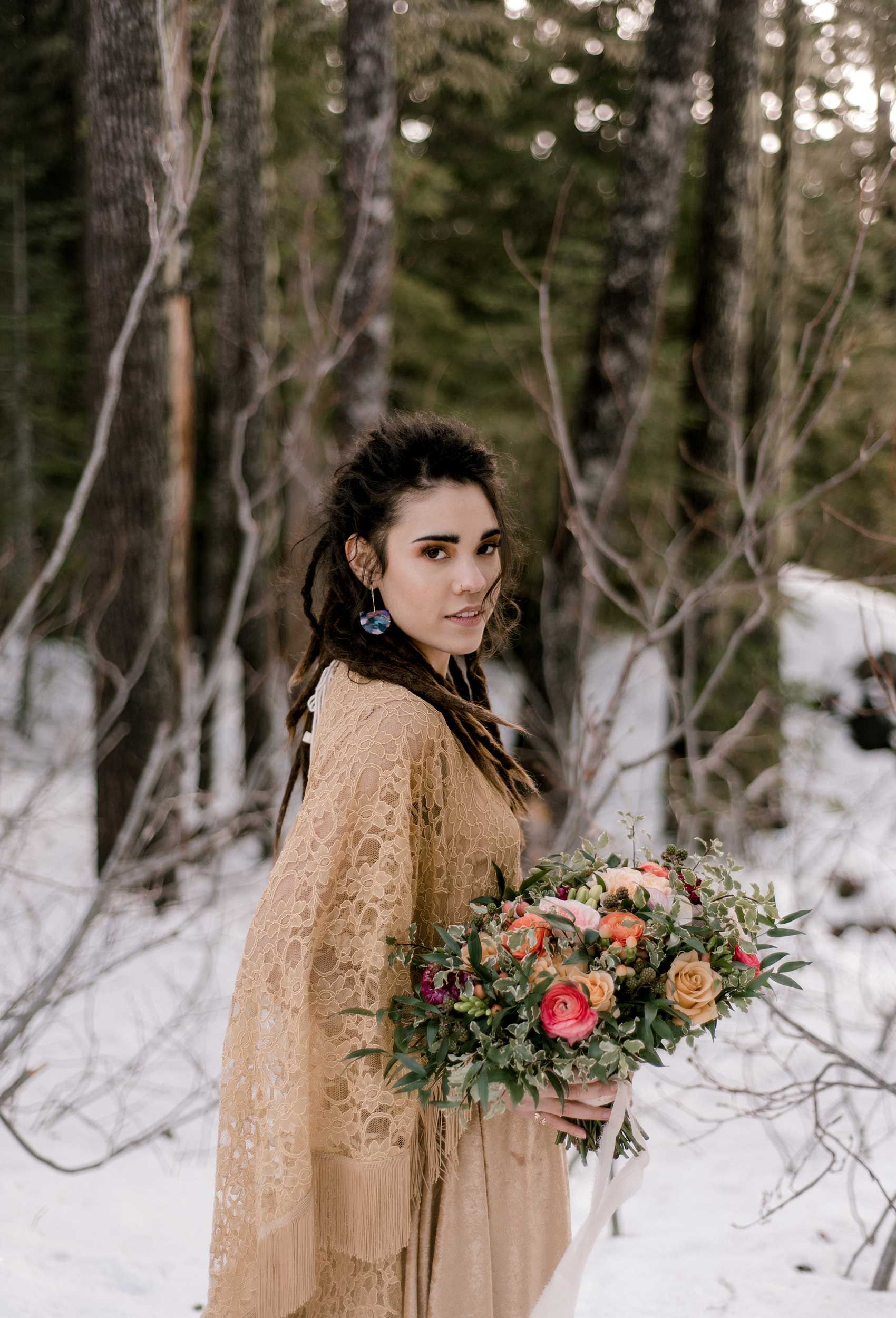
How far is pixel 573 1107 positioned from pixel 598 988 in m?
0.25

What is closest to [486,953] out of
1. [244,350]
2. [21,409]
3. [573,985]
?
[573,985]

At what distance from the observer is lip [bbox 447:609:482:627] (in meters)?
1.74

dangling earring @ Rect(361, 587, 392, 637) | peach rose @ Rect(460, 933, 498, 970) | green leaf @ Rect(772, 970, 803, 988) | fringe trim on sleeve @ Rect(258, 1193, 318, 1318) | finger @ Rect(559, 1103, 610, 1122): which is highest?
dangling earring @ Rect(361, 587, 392, 637)

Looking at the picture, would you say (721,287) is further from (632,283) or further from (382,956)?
(382,956)

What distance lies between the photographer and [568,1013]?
1419mm

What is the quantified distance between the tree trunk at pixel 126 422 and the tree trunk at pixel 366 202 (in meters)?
0.92

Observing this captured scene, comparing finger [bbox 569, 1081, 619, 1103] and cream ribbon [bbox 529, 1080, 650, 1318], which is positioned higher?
finger [bbox 569, 1081, 619, 1103]

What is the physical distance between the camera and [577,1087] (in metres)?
1.53

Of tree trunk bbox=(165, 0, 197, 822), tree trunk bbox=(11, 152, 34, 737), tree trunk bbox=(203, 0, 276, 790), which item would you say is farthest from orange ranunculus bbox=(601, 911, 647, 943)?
tree trunk bbox=(11, 152, 34, 737)

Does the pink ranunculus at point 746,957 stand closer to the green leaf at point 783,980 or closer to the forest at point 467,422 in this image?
the green leaf at point 783,980

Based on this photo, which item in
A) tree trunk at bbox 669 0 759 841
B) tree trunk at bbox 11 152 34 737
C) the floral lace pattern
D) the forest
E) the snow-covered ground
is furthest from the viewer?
tree trunk at bbox 11 152 34 737

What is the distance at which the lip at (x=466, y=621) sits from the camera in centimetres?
174

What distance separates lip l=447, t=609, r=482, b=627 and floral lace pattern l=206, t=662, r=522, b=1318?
0.18 m

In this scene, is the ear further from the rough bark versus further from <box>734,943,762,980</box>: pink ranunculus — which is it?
the rough bark
